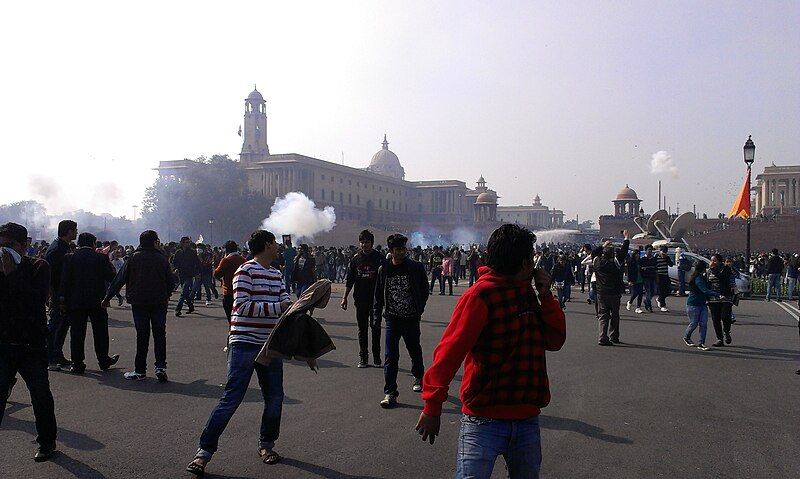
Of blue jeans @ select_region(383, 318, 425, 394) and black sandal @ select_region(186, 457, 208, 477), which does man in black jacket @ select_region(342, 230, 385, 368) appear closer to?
blue jeans @ select_region(383, 318, 425, 394)

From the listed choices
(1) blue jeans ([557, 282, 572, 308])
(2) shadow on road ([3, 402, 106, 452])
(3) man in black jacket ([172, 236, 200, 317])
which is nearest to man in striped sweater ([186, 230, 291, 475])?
(2) shadow on road ([3, 402, 106, 452])

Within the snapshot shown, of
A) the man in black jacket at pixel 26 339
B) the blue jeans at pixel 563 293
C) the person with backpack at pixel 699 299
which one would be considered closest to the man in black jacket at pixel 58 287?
the man in black jacket at pixel 26 339

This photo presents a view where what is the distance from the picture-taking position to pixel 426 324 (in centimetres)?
1332

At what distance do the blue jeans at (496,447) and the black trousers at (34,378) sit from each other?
3.41 m

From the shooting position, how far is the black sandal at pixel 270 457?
4660mm

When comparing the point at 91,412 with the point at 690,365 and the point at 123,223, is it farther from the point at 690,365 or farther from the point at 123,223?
the point at 123,223

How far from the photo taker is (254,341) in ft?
15.2

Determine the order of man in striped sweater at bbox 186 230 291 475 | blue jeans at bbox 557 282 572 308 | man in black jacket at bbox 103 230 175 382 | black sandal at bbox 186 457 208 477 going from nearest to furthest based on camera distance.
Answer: black sandal at bbox 186 457 208 477, man in striped sweater at bbox 186 230 291 475, man in black jacket at bbox 103 230 175 382, blue jeans at bbox 557 282 572 308

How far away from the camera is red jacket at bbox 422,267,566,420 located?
2.86 m

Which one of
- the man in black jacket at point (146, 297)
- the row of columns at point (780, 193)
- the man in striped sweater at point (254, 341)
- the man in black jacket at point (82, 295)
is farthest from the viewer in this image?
the row of columns at point (780, 193)

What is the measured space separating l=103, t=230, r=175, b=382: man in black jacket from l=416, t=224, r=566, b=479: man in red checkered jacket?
5469 millimetres

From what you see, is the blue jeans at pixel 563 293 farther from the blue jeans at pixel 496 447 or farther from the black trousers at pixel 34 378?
the blue jeans at pixel 496 447

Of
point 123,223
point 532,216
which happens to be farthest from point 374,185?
point 532,216

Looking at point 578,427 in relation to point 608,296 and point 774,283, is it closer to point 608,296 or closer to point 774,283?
point 608,296
